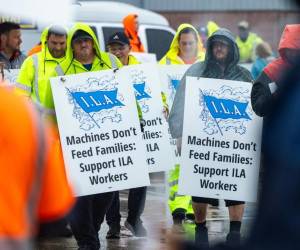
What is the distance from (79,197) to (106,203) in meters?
0.24

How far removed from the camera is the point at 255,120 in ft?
29.6

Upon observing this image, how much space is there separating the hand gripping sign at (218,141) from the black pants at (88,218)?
2.36 ft

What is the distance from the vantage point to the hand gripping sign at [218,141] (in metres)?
9.02

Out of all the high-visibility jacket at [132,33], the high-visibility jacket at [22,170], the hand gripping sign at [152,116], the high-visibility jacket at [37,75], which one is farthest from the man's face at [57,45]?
the high-visibility jacket at [22,170]

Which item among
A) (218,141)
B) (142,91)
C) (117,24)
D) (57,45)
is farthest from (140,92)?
(117,24)

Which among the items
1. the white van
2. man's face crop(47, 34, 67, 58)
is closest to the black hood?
man's face crop(47, 34, 67, 58)

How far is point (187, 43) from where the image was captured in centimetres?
1120

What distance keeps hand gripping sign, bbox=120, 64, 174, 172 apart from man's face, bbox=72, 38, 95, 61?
1.25 meters

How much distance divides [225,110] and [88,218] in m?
1.49

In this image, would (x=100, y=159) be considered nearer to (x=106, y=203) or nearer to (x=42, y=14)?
(x=106, y=203)

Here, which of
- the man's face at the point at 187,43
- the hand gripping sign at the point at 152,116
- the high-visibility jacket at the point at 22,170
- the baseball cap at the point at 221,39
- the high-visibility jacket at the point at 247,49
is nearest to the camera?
the high-visibility jacket at the point at 22,170

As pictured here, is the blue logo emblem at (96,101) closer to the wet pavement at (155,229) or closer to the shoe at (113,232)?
the wet pavement at (155,229)

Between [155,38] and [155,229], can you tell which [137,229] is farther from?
[155,38]

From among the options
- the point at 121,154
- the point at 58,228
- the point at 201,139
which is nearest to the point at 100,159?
the point at 121,154
